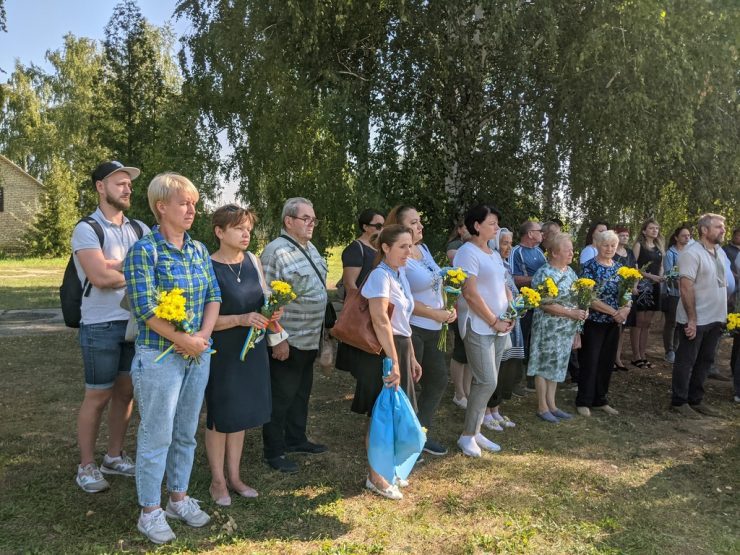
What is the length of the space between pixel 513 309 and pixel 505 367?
785mm

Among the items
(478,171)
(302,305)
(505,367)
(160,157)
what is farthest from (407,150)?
(302,305)

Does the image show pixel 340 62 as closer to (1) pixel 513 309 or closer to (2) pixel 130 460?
(1) pixel 513 309

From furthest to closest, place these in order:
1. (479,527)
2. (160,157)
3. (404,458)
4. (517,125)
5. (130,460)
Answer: (517,125) → (160,157) → (130,460) → (404,458) → (479,527)

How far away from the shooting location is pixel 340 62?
918 cm

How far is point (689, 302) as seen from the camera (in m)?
6.37

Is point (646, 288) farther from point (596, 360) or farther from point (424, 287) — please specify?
point (424, 287)

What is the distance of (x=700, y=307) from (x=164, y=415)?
5648 mm

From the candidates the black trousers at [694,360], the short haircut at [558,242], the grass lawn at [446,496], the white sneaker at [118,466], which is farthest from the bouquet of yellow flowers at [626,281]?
the white sneaker at [118,466]

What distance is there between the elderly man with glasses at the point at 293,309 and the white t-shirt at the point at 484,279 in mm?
1220

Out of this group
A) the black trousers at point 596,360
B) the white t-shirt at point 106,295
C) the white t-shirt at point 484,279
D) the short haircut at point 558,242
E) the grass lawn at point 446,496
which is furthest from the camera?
the black trousers at point 596,360

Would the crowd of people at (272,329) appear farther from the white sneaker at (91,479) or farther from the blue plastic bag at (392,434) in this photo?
the blue plastic bag at (392,434)

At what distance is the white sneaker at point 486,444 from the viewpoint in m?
5.23

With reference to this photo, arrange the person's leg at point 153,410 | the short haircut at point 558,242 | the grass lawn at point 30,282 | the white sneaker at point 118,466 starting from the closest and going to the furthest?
the person's leg at point 153,410 → the white sneaker at point 118,466 → the short haircut at point 558,242 → the grass lawn at point 30,282

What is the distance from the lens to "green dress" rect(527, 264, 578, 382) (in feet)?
19.9
